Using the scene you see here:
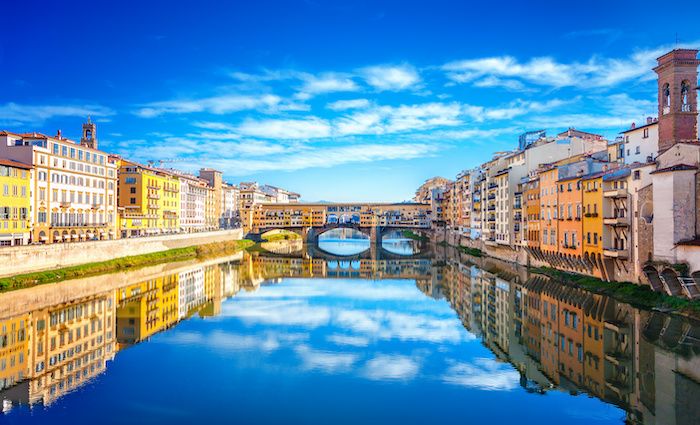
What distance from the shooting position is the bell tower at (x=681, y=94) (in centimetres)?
2892

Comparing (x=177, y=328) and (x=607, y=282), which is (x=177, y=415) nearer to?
(x=177, y=328)

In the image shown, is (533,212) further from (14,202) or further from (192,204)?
(192,204)

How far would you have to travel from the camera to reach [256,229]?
86.4m

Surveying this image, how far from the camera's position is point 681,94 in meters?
29.2

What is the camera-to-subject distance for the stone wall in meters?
30.0

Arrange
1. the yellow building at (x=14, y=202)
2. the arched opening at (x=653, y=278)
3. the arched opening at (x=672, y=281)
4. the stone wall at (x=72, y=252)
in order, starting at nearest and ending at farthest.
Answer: the arched opening at (x=672, y=281) < the arched opening at (x=653, y=278) < the stone wall at (x=72, y=252) < the yellow building at (x=14, y=202)

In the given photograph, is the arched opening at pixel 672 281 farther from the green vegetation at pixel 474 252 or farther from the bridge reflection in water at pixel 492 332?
the green vegetation at pixel 474 252

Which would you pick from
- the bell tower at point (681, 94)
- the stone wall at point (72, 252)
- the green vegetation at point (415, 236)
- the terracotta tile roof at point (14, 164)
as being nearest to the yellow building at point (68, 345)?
the stone wall at point (72, 252)

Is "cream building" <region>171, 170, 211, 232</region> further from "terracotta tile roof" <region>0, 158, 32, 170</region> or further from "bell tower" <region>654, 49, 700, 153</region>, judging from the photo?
"bell tower" <region>654, 49, 700, 153</region>

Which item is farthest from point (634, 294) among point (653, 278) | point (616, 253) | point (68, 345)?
point (68, 345)

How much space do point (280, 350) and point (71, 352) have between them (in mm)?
7234

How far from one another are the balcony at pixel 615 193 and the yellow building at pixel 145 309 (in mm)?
22451

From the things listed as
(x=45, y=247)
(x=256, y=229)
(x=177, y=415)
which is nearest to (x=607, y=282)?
(x=177, y=415)

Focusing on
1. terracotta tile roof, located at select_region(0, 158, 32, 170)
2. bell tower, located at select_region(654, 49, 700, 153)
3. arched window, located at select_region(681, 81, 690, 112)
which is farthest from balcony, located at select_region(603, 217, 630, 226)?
terracotta tile roof, located at select_region(0, 158, 32, 170)
